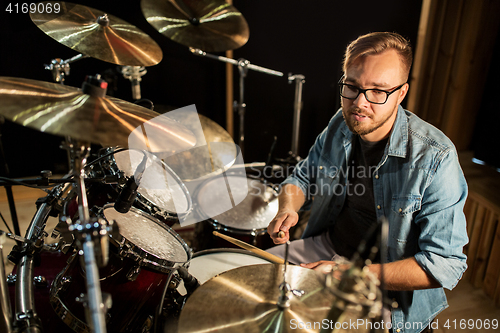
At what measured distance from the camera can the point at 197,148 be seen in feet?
6.20

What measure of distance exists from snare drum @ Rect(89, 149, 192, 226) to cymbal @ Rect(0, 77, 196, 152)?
0.45 meters

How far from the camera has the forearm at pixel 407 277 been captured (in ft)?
3.67

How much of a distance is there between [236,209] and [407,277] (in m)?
0.91

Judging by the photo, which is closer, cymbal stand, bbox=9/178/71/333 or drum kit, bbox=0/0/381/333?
drum kit, bbox=0/0/381/333

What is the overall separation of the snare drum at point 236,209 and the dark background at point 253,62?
95 centimetres

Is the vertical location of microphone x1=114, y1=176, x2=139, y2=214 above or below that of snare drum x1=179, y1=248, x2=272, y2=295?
above

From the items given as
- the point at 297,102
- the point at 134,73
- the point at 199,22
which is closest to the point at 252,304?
the point at 199,22

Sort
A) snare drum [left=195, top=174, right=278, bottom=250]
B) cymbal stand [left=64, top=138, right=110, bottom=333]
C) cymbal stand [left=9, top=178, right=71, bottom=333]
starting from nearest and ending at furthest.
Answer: cymbal stand [left=64, top=138, right=110, bottom=333], cymbal stand [left=9, top=178, right=71, bottom=333], snare drum [left=195, top=174, right=278, bottom=250]

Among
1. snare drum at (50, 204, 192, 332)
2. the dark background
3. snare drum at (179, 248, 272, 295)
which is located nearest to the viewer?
snare drum at (50, 204, 192, 332)

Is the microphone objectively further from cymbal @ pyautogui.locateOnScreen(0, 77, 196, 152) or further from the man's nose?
the man's nose

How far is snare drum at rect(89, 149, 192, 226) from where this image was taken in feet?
4.38

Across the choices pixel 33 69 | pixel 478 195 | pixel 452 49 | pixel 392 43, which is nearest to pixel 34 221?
pixel 392 43

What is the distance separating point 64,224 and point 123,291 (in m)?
0.42

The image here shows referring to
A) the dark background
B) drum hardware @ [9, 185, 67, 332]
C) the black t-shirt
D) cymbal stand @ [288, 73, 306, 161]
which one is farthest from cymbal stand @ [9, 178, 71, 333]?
cymbal stand @ [288, 73, 306, 161]
